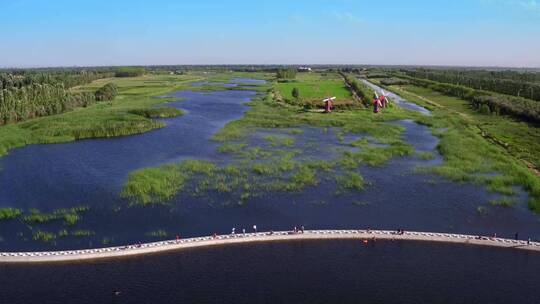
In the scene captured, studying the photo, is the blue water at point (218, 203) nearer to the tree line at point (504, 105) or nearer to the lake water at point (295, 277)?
the lake water at point (295, 277)

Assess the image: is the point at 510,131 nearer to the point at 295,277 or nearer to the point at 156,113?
the point at 295,277

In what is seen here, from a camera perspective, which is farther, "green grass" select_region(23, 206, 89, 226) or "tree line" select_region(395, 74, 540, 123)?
"tree line" select_region(395, 74, 540, 123)

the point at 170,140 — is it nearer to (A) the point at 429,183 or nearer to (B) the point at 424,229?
(A) the point at 429,183

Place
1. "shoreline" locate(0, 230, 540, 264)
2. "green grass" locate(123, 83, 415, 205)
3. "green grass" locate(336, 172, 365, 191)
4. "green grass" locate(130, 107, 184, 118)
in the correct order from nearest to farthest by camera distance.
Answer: "shoreline" locate(0, 230, 540, 264)
"green grass" locate(123, 83, 415, 205)
"green grass" locate(336, 172, 365, 191)
"green grass" locate(130, 107, 184, 118)

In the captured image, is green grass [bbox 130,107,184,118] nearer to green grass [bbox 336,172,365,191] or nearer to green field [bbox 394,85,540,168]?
green grass [bbox 336,172,365,191]

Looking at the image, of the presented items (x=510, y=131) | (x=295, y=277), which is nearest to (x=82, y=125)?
(x=295, y=277)

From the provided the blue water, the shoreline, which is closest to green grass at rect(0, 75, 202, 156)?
the blue water

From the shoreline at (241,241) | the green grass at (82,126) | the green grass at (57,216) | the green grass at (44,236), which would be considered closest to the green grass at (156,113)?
the green grass at (82,126)
